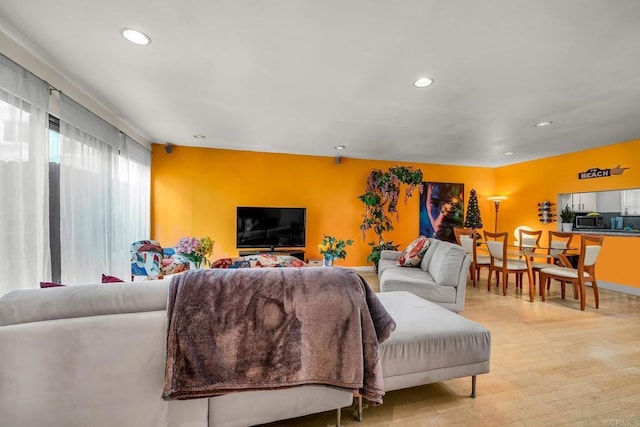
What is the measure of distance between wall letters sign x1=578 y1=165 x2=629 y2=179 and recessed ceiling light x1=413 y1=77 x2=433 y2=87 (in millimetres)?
4077

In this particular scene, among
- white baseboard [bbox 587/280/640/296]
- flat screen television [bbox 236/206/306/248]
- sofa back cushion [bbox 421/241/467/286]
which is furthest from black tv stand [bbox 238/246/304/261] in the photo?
white baseboard [bbox 587/280/640/296]

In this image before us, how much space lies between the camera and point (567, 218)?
466 cm

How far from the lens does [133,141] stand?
367 cm

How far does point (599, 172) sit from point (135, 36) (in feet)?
20.9

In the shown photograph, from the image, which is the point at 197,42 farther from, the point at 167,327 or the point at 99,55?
the point at 167,327

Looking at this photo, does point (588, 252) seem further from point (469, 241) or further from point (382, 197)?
point (382, 197)

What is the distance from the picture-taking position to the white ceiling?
152 cm

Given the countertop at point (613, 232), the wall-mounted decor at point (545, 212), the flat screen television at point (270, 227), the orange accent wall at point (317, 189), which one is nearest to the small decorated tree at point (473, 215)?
the orange accent wall at point (317, 189)

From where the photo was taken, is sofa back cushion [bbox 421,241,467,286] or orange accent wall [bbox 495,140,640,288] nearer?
sofa back cushion [bbox 421,241,467,286]

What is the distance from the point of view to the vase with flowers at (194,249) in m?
2.47

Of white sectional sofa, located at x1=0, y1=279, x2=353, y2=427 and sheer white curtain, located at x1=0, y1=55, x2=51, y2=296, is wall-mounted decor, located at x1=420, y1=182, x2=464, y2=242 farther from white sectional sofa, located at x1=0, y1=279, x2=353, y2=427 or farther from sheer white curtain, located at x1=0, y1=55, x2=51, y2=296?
sheer white curtain, located at x1=0, y1=55, x2=51, y2=296

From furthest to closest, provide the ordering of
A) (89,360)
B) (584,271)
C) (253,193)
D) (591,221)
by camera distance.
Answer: (253,193)
(591,221)
(584,271)
(89,360)

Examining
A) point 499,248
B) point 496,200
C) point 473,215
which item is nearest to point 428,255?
point 499,248

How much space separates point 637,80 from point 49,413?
4390 millimetres
